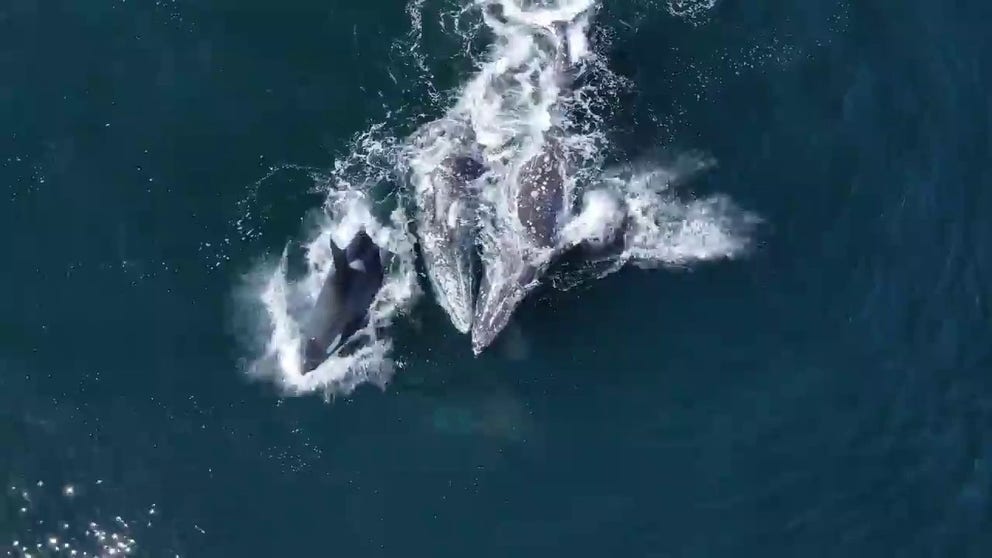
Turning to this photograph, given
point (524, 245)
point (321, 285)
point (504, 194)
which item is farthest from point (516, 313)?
point (321, 285)

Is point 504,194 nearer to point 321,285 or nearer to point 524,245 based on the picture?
point 524,245

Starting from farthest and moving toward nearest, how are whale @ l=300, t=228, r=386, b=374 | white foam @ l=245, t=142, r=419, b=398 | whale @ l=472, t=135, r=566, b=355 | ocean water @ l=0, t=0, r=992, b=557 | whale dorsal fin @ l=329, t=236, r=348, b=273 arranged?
white foam @ l=245, t=142, r=419, b=398, whale @ l=472, t=135, r=566, b=355, whale dorsal fin @ l=329, t=236, r=348, b=273, whale @ l=300, t=228, r=386, b=374, ocean water @ l=0, t=0, r=992, b=557

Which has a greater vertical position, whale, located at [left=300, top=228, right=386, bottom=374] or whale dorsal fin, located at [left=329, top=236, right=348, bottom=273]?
whale dorsal fin, located at [left=329, top=236, right=348, bottom=273]

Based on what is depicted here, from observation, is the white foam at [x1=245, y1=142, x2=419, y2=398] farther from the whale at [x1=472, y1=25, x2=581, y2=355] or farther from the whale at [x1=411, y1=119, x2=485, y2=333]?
the whale at [x1=472, y1=25, x2=581, y2=355]

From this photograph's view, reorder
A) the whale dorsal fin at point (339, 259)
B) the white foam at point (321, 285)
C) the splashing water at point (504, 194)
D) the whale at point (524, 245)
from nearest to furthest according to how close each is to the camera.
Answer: the whale dorsal fin at point (339, 259), the whale at point (524, 245), the white foam at point (321, 285), the splashing water at point (504, 194)

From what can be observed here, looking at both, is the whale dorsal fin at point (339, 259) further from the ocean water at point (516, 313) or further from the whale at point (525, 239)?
the whale at point (525, 239)

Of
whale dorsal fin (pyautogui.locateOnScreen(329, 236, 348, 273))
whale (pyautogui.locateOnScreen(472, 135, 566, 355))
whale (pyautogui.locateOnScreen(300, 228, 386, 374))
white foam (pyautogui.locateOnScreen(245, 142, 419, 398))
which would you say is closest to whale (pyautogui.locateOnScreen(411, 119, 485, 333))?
whale (pyautogui.locateOnScreen(472, 135, 566, 355))

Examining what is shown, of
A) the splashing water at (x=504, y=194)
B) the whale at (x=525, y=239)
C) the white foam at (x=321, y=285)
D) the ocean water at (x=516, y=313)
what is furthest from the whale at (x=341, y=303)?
the whale at (x=525, y=239)

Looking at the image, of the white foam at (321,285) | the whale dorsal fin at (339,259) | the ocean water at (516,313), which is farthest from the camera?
the white foam at (321,285)
